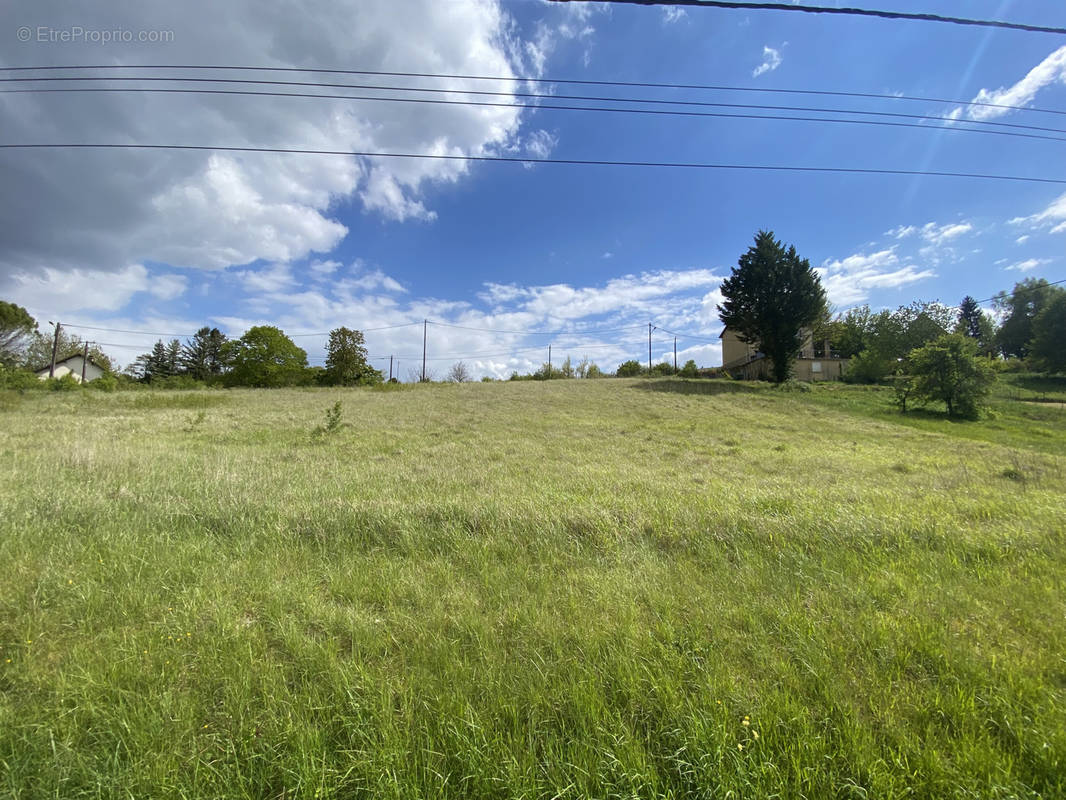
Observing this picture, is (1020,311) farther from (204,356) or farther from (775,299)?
(204,356)

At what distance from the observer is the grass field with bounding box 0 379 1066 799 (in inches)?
75.3

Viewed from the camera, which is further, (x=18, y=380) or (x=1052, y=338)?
(x=1052, y=338)

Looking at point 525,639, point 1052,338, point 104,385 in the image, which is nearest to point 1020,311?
point 1052,338

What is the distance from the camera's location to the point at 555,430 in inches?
642

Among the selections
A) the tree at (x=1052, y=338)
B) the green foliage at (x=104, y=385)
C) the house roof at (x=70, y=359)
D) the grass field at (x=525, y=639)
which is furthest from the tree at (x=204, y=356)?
the tree at (x=1052, y=338)

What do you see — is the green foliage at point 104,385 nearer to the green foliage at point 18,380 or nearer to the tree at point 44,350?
the green foliage at point 18,380

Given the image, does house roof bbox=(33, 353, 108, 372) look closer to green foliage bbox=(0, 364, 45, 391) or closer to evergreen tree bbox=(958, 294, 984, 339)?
green foliage bbox=(0, 364, 45, 391)

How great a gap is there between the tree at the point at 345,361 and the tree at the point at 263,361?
6.86 meters

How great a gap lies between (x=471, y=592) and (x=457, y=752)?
1553 millimetres

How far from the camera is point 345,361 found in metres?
53.7

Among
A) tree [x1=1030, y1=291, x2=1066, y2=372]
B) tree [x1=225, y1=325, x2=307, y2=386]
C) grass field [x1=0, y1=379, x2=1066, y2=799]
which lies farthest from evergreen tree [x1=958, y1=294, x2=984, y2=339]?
tree [x1=225, y1=325, x2=307, y2=386]

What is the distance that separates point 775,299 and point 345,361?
52.1 m

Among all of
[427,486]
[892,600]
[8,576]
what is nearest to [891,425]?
[892,600]

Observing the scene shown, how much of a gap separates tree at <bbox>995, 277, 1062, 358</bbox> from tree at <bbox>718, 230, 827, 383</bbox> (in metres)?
43.9
